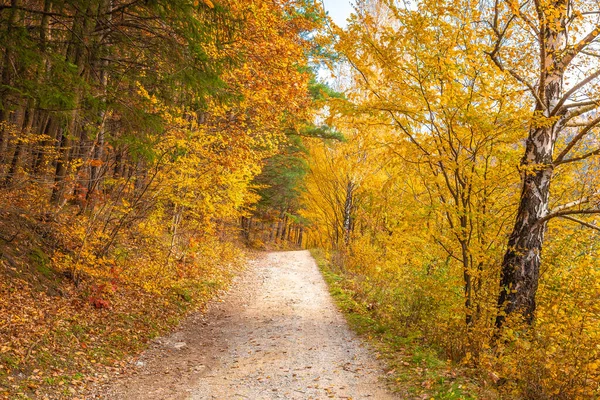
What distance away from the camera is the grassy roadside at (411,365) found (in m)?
4.89

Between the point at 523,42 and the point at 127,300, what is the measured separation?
8.04 m

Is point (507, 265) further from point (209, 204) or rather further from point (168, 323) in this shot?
point (209, 204)

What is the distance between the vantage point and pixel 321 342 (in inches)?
287

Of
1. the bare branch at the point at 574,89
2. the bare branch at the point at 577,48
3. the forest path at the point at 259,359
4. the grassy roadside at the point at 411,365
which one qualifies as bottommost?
the forest path at the point at 259,359

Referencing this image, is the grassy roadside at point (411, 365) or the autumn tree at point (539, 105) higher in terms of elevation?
the autumn tree at point (539, 105)

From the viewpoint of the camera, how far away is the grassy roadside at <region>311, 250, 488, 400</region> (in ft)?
16.0

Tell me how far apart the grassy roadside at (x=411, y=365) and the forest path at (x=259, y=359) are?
0.24 meters

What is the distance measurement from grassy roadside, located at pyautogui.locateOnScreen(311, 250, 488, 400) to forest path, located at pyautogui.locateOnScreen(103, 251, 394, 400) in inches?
9.4

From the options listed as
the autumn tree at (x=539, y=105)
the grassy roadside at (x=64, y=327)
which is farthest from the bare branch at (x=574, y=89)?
the grassy roadside at (x=64, y=327)

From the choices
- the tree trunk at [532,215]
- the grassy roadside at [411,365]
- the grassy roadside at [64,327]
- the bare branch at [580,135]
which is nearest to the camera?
the grassy roadside at [64,327]

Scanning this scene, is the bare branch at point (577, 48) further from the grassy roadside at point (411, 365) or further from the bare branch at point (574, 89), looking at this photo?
the grassy roadside at point (411, 365)

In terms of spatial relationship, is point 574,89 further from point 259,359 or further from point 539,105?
point 259,359

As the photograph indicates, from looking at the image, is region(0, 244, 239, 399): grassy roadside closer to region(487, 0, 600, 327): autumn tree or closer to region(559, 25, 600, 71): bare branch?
region(487, 0, 600, 327): autumn tree

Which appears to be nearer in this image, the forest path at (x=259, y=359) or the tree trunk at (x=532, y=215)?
the forest path at (x=259, y=359)
